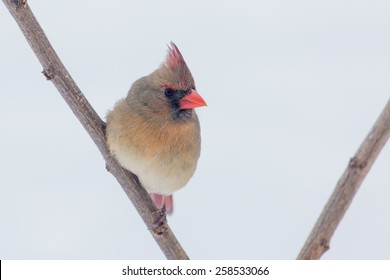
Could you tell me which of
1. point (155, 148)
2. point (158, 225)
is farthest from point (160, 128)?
point (158, 225)

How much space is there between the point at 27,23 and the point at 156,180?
2.70 ft

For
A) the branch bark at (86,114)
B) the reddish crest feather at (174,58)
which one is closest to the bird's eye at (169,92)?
the reddish crest feather at (174,58)

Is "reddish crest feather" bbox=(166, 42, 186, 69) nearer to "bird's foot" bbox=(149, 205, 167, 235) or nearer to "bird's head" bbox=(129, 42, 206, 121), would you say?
"bird's head" bbox=(129, 42, 206, 121)

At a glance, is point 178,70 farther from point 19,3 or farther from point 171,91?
point 19,3

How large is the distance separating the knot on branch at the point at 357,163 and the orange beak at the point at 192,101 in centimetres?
79

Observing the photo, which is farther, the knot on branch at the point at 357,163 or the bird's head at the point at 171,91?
the bird's head at the point at 171,91

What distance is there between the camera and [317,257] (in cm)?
166

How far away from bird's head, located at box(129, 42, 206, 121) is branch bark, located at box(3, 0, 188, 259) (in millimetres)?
245

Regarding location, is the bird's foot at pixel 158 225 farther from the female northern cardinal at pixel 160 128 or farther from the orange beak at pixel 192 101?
the orange beak at pixel 192 101

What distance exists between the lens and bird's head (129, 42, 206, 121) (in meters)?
2.29

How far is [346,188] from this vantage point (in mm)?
1593

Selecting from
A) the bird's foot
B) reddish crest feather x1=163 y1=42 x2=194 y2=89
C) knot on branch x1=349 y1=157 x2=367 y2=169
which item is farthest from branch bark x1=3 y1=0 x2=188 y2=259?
knot on branch x1=349 y1=157 x2=367 y2=169

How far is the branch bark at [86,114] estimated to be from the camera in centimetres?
202

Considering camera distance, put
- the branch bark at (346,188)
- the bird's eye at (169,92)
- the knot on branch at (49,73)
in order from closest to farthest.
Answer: the branch bark at (346,188) → the knot on branch at (49,73) → the bird's eye at (169,92)
